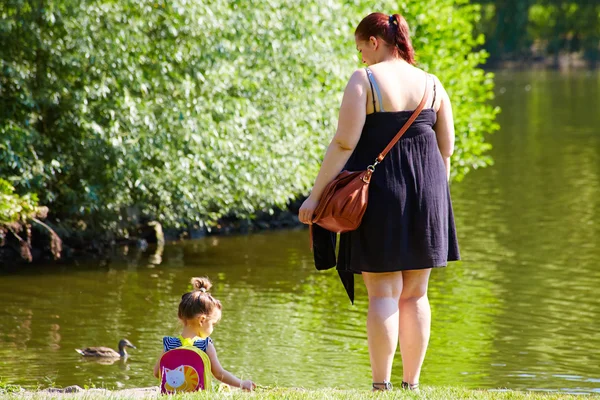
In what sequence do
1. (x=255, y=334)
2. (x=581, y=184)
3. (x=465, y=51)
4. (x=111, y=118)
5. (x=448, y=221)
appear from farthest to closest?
(x=581, y=184) < (x=465, y=51) < (x=111, y=118) < (x=255, y=334) < (x=448, y=221)

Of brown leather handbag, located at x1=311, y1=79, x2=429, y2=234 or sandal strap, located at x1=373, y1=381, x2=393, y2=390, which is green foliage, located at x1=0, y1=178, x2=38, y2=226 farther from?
sandal strap, located at x1=373, y1=381, x2=393, y2=390

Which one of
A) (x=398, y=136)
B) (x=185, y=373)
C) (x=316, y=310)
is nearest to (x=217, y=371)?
(x=185, y=373)

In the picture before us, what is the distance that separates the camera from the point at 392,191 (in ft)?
18.4

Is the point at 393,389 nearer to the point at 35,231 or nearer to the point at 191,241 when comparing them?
the point at 35,231

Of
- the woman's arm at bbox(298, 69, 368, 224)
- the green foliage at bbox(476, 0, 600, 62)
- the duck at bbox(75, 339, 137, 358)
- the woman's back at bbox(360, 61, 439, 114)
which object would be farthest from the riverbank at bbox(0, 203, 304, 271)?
the green foliage at bbox(476, 0, 600, 62)

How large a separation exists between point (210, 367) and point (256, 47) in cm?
885

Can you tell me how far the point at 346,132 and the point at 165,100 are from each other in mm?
8172

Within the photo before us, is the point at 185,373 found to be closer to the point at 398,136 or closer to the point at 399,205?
the point at 399,205

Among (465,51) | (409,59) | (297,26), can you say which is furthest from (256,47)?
(409,59)

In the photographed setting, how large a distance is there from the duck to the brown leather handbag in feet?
13.0

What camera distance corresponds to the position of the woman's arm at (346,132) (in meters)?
5.54

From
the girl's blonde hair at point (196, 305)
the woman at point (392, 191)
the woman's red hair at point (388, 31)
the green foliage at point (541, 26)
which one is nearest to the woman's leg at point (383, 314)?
the woman at point (392, 191)

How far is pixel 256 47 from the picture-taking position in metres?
14.0

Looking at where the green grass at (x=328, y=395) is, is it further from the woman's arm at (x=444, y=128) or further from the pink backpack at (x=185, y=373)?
the woman's arm at (x=444, y=128)
